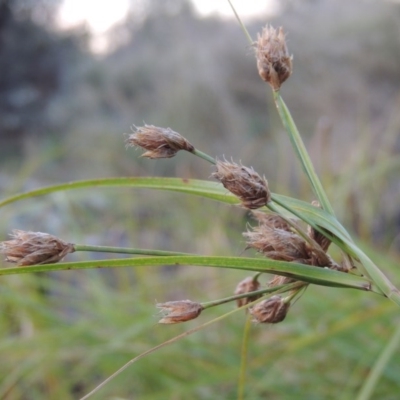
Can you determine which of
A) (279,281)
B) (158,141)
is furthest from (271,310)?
(158,141)

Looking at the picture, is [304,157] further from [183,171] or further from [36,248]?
[183,171]

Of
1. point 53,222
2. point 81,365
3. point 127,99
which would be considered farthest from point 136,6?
point 81,365

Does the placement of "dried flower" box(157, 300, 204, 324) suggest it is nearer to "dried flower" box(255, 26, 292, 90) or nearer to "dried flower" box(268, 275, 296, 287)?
"dried flower" box(268, 275, 296, 287)

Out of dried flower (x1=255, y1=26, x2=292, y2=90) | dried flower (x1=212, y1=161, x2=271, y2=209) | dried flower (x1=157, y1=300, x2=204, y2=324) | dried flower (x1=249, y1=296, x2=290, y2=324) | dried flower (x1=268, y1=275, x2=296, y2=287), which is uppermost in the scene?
dried flower (x1=255, y1=26, x2=292, y2=90)

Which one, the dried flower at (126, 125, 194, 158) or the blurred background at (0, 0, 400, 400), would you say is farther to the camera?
the blurred background at (0, 0, 400, 400)

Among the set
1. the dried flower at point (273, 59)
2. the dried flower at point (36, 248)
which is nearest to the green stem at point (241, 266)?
the dried flower at point (36, 248)

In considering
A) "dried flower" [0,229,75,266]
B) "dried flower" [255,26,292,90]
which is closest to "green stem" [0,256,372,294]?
"dried flower" [0,229,75,266]

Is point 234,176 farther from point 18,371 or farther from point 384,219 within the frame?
point 384,219
